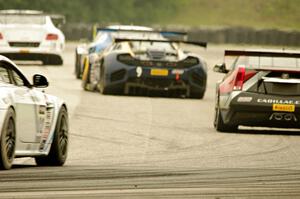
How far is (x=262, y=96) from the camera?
17078 mm

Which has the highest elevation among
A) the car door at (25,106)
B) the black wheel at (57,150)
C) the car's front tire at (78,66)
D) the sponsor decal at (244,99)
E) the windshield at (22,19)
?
the car door at (25,106)

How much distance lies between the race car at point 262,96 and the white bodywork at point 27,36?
630 inches

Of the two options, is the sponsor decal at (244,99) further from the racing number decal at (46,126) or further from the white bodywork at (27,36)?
the white bodywork at (27,36)

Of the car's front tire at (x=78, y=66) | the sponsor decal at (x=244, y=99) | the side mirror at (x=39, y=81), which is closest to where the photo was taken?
the side mirror at (x=39, y=81)

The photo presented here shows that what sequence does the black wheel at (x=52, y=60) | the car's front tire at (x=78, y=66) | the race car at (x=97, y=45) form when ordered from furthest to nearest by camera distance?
the black wheel at (x=52, y=60) < the car's front tire at (x=78, y=66) < the race car at (x=97, y=45)

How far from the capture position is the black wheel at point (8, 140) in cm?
1028

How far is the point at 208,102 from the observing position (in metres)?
24.1

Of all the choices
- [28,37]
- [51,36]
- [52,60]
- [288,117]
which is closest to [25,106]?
[288,117]

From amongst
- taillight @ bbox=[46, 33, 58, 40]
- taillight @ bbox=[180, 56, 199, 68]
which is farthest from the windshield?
taillight @ bbox=[180, 56, 199, 68]

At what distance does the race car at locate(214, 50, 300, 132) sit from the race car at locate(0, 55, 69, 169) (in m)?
5.27

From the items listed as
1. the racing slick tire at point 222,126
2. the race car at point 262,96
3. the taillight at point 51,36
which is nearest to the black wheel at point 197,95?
the racing slick tire at point 222,126

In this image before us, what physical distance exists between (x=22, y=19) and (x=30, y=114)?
75.7 feet

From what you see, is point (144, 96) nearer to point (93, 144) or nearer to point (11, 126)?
point (93, 144)

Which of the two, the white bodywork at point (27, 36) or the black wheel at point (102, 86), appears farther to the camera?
the white bodywork at point (27, 36)
